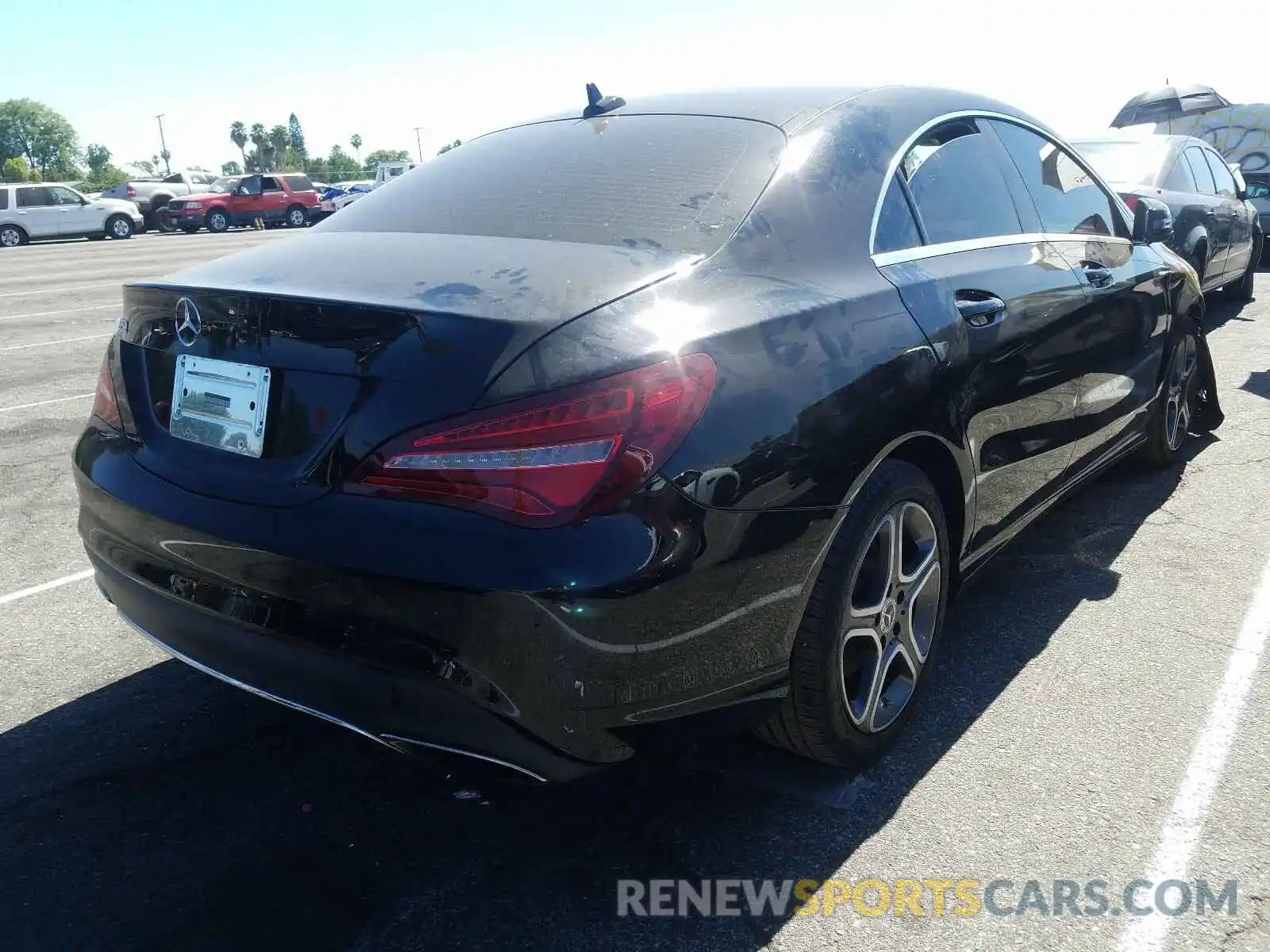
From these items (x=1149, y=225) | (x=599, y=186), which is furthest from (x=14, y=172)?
(x=599, y=186)

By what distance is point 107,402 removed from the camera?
107 inches

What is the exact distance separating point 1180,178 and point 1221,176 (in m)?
1.49

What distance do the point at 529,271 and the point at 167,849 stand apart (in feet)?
5.08

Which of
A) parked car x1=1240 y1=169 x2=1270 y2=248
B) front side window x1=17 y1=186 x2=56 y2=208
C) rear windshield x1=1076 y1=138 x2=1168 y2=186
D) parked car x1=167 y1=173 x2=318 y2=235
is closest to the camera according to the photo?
rear windshield x1=1076 y1=138 x2=1168 y2=186

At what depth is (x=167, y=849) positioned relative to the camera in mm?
2537

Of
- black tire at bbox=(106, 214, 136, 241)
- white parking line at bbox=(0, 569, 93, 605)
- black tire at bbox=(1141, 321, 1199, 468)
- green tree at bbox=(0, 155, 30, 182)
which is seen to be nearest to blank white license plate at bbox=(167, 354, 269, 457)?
white parking line at bbox=(0, 569, 93, 605)

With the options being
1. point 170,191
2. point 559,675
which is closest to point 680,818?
point 559,675

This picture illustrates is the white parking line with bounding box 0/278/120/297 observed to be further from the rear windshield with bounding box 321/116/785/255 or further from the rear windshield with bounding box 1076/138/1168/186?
the rear windshield with bounding box 321/116/785/255

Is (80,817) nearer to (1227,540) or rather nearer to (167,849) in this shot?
(167,849)

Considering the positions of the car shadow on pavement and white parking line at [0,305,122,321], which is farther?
white parking line at [0,305,122,321]

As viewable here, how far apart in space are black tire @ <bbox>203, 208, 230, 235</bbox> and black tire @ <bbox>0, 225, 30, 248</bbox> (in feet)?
21.9

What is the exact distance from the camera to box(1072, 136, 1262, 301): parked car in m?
8.60

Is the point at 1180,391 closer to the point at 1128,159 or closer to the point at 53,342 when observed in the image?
the point at 1128,159

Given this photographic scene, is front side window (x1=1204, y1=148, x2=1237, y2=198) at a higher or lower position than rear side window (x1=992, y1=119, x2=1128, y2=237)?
lower
